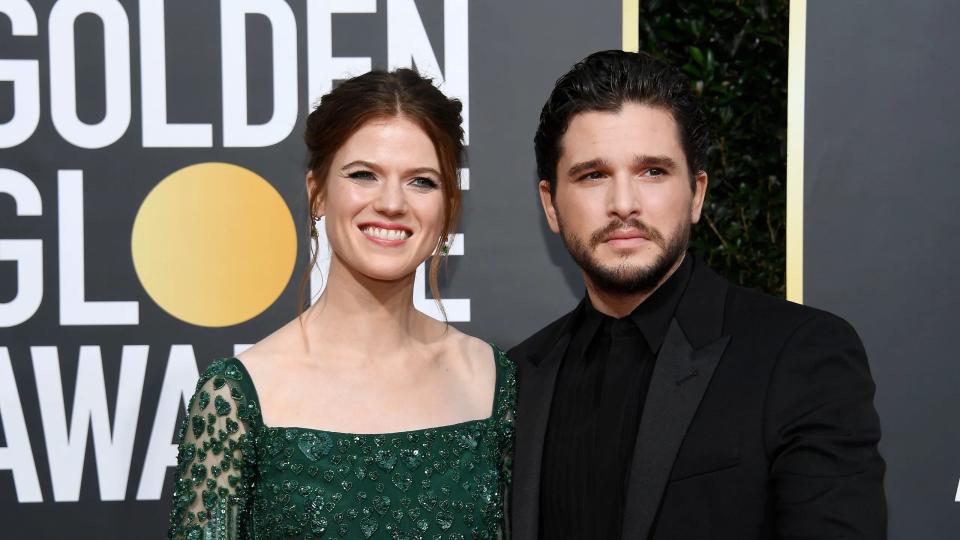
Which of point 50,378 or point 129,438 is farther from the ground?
point 50,378

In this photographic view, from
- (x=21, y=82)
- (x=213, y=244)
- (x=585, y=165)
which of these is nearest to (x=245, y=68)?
(x=213, y=244)

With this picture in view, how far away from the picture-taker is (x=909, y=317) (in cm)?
284

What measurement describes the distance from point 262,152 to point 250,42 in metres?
0.34

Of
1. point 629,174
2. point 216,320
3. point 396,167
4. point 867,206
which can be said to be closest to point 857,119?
point 867,206

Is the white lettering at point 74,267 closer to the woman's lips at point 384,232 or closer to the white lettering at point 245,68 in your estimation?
the white lettering at point 245,68

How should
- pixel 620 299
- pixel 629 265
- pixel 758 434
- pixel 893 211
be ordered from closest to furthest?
pixel 758 434 → pixel 629 265 → pixel 620 299 → pixel 893 211

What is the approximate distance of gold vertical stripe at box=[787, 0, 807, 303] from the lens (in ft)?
9.29

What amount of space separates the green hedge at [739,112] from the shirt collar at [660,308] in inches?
56.3

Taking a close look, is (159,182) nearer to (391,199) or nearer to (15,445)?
(15,445)

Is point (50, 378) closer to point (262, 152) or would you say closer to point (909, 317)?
point (262, 152)

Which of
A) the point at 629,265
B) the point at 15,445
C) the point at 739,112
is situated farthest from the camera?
the point at 739,112

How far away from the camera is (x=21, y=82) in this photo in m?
2.76

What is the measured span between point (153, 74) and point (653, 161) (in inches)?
63.9

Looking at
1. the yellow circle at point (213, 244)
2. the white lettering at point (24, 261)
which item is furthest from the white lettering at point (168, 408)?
the white lettering at point (24, 261)
